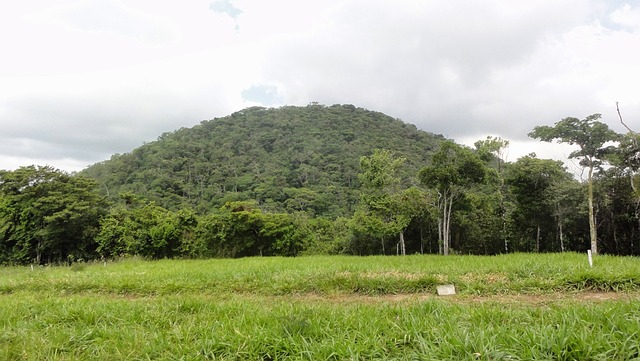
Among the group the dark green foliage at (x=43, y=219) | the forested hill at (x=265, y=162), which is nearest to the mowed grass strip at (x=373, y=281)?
the dark green foliage at (x=43, y=219)

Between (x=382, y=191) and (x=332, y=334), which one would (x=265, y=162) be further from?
(x=332, y=334)

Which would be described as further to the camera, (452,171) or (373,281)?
(452,171)

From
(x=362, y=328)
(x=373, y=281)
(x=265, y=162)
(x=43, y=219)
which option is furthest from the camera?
(x=265, y=162)

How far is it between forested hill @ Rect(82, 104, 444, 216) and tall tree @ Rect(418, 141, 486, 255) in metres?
15.5

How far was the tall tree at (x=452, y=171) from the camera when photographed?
2141 cm

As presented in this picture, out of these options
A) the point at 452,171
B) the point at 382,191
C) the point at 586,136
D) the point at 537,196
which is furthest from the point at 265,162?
the point at 586,136

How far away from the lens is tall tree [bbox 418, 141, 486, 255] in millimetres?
21406

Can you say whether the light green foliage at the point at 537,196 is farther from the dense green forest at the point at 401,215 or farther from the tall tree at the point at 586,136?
the tall tree at the point at 586,136

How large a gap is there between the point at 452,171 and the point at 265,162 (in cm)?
5199

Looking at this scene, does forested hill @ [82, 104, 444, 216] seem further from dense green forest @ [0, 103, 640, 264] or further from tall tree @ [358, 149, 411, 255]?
tall tree @ [358, 149, 411, 255]

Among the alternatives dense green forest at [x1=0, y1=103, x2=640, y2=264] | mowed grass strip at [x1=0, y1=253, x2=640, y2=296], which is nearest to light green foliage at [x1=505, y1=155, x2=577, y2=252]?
dense green forest at [x1=0, y1=103, x2=640, y2=264]

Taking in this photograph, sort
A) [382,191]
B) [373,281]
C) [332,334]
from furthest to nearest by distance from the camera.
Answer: [382,191]
[373,281]
[332,334]

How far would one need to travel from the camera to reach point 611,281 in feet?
19.7

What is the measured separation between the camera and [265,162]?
69.3 metres
